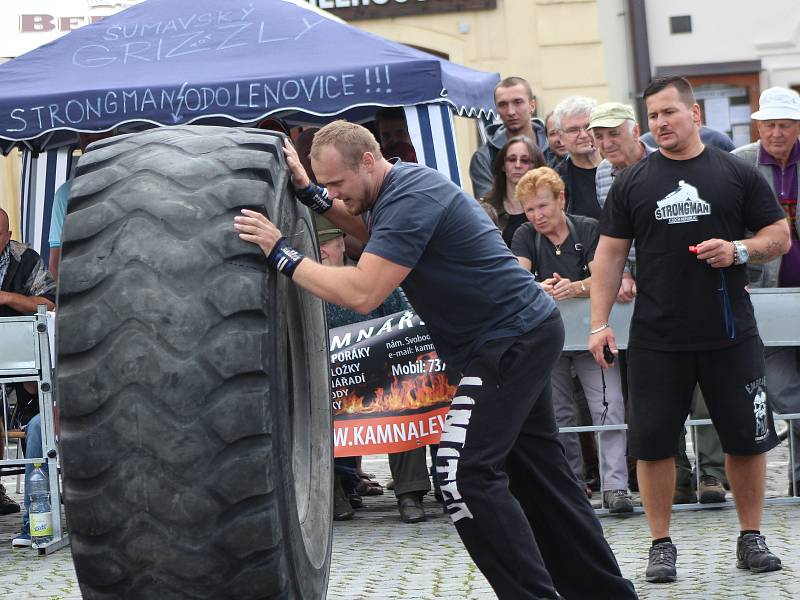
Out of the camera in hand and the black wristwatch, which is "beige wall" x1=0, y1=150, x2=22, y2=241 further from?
the black wristwatch

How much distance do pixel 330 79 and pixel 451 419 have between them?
5.02m

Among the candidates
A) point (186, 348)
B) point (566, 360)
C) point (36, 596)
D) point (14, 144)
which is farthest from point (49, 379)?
point (186, 348)

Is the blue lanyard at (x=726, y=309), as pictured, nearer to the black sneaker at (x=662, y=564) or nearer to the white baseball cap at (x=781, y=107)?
the black sneaker at (x=662, y=564)

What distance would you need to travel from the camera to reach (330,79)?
366 inches

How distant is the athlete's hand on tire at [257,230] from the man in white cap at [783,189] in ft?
14.4

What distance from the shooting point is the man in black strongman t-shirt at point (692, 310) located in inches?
234

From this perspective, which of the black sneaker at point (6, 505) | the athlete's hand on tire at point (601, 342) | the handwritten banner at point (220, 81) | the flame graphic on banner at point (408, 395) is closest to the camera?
the athlete's hand on tire at point (601, 342)

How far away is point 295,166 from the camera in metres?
4.30

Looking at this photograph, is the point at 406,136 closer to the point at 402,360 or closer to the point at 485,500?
the point at 402,360

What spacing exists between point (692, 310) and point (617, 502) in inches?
75.5

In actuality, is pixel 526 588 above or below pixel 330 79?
below

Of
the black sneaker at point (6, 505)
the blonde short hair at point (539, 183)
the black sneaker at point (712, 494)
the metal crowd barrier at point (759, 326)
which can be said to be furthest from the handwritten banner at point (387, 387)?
the black sneaker at point (6, 505)

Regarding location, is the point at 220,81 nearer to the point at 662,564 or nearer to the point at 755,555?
the point at 662,564

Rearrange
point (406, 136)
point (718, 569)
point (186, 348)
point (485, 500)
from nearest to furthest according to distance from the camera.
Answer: point (186, 348) < point (485, 500) < point (718, 569) < point (406, 136)
